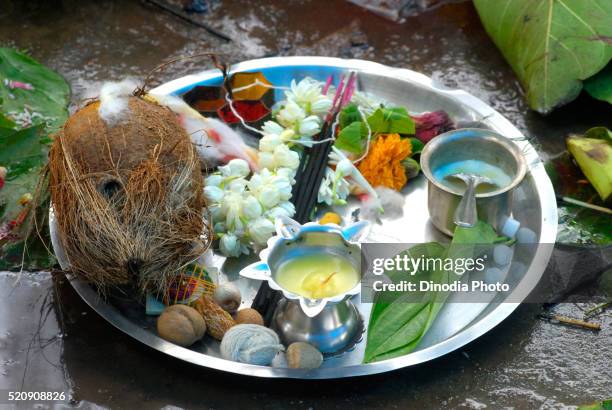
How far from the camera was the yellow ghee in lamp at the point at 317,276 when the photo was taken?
1737 millimetres

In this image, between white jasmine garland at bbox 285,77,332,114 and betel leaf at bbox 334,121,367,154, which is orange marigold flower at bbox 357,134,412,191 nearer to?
betel leaf at bbox 334,121,367,154

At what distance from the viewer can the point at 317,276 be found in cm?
177

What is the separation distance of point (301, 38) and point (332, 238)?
1.45 m

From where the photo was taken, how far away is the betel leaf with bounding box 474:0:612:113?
2.51m

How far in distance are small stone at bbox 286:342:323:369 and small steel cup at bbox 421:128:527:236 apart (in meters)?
0.55

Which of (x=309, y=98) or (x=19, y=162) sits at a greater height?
A: (x=309, y=98)

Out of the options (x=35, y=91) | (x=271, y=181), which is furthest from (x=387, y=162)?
(x=35, y=91)

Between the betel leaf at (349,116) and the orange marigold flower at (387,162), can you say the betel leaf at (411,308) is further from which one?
the betel leaf at (349,116)

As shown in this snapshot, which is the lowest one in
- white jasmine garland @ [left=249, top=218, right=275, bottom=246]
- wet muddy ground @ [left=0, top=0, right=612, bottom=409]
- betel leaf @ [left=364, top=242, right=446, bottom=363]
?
wet muddy ground @ [left=0, top=0, right=612, bottom=409]

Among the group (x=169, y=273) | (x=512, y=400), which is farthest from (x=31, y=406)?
(x=512, y=400)

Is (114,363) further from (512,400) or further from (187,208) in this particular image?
(512,400)

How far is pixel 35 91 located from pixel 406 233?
1281 millimetres

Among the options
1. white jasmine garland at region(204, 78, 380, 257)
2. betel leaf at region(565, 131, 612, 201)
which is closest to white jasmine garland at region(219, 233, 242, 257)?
white jasmine garland at region(204, 78, 380, 257)

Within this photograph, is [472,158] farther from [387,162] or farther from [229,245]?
[229,245]
